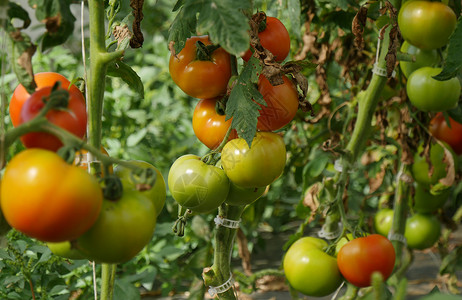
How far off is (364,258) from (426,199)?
0.56 metres

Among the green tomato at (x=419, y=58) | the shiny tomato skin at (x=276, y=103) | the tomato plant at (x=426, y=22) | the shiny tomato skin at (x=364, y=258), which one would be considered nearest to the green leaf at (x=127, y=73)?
the shiny tomato skin at (x=276, y=103)

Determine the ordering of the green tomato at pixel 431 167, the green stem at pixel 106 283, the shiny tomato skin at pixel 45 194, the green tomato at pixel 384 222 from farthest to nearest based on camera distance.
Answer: the green tomato at pixel 384 222 < the green tomato at pixel 431 167 < the green stem at pixel 106 283 < the shiny tomato skin at pixel 45 194

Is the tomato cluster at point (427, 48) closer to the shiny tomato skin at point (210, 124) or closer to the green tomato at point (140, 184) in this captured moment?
the shiny tomato skin at point (210, 124)

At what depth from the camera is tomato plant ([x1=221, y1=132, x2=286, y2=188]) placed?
0.67 metres

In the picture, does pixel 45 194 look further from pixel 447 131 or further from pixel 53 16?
pixel 447 131

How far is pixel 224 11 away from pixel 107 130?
1361 mm

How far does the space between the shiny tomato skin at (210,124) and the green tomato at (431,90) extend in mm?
573

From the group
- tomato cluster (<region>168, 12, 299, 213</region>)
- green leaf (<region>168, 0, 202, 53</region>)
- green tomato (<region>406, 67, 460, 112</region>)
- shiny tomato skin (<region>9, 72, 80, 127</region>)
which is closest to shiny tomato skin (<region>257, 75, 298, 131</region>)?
tomato cluster (<region>168, 12, 299, 213</region>)

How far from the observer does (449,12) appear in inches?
40.3

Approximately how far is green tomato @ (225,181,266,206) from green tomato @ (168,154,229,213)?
17 millimetres

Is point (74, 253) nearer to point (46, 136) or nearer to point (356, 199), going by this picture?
point (46, 136)

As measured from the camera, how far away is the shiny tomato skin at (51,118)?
44cm

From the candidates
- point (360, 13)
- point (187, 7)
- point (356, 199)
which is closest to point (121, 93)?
point (356, 199)

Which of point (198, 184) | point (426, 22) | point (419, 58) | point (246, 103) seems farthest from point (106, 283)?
point (419, 58)
